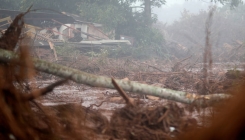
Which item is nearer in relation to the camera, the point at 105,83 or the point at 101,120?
the point at 101,120

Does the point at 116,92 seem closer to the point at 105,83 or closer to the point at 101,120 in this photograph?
the point at 105,83

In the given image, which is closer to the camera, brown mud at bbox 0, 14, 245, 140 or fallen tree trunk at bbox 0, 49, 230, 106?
brown mud at bbox 0, 14, 245, 140

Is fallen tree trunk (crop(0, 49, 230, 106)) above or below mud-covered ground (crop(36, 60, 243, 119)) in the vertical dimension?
above

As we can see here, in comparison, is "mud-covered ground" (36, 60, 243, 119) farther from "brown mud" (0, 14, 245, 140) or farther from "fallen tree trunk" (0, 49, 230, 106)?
"brown mud" (0, 14, 245, 140)

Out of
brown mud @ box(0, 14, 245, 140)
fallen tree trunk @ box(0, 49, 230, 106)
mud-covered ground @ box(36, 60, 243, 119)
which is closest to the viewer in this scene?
brown mud @ box(0, 14, 245, 140)

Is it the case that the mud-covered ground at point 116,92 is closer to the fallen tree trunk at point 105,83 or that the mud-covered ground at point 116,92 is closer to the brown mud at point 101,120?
the fallen tree trunk at point 105,83

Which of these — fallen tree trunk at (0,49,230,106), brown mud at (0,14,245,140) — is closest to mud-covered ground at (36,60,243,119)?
fallen tree trunk at (0,49,230,106)

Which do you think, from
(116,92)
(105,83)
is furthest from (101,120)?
(116,92)

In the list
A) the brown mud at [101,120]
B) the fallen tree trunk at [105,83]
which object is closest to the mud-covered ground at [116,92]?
the fallen tree trunk at [105,83]

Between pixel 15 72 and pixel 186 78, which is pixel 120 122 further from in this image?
pixel 186 78

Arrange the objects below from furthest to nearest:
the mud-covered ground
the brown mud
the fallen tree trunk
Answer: the mud-covered ground, the fallen tree trunk, the brown mud

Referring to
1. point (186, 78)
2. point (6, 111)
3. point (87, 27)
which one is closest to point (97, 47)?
point (87, 27)

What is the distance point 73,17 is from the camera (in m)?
A: 17.0

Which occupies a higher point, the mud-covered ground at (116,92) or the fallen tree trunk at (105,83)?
the fallen tree trunk at (105,83)
